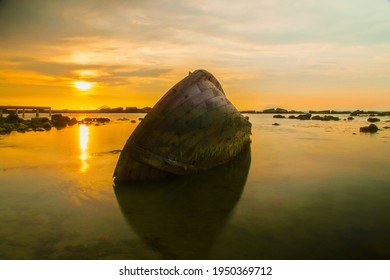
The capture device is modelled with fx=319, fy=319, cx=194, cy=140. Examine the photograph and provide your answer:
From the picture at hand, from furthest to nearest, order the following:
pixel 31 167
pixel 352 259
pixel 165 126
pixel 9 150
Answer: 1. pixel 9 150
2. pixel 31 167
3. pixel 165 126
4. pixel 352 259

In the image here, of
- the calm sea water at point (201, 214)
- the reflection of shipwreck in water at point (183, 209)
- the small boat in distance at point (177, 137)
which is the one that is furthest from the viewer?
the small boat in distance at point (177, 137)

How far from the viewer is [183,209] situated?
16.8 feet

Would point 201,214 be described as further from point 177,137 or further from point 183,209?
point 177,137

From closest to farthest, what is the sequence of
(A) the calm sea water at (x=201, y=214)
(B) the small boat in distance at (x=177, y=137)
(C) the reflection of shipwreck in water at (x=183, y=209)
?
(A) the calm sea water at (x=201, y=214), (C) the reflection of shipwreck in water at (x=183, y=209), (B) the small boat in distance at (x=177, y=137)

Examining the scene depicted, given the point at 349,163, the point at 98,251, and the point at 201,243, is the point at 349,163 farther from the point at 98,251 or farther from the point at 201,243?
the point at 98,251

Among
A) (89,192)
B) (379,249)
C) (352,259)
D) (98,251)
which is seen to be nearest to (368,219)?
(379,249)

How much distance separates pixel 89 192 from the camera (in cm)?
607

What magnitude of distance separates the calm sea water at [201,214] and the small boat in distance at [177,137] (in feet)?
1.12

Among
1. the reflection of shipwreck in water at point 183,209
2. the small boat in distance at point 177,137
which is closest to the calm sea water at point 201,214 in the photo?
the reflection of shipwreck in water at point 183,209

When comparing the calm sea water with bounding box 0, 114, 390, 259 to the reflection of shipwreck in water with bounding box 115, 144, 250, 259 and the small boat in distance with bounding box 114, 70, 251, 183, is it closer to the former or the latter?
the reflection of shipwreck in water with bounding box 115, 144, 250, 259

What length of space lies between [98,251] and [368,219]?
12.2 ft

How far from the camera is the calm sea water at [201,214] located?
144 inches

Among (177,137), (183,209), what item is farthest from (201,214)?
(177,137)

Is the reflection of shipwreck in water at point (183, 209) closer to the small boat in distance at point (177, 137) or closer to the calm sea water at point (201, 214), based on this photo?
the calm sea water at point (201, 214)
